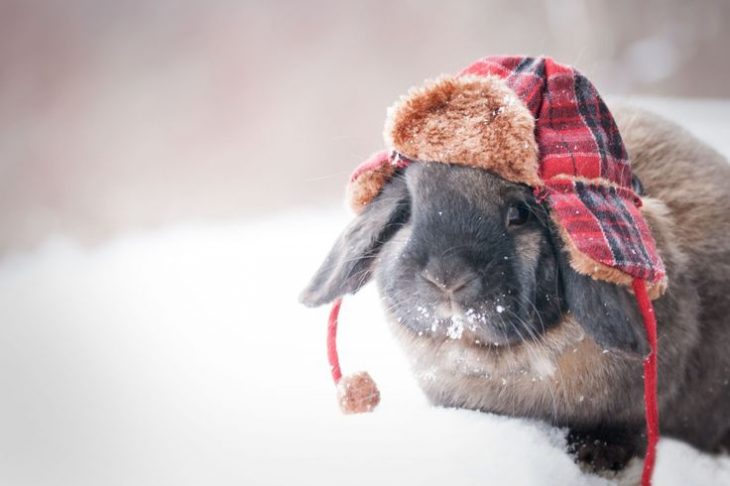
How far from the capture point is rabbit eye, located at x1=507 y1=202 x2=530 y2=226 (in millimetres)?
808

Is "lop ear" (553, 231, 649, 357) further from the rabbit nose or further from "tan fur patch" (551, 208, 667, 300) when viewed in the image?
the rabbit nose

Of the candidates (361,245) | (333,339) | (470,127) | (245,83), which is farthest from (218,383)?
(245,83)

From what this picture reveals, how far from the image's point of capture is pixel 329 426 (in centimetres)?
102

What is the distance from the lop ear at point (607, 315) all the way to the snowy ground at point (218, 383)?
0.76 ft

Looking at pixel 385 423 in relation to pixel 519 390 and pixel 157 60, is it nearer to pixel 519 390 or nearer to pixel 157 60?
pixel 519 390

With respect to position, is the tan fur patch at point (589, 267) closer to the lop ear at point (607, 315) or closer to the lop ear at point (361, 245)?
the lop ear at point (607, 315)

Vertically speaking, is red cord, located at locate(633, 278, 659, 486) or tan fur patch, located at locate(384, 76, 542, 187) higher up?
tan fur patch, located at locate(384, 76, 542, 187)

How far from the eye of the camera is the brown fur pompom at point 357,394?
93cm

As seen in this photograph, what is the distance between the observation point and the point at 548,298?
819 mm

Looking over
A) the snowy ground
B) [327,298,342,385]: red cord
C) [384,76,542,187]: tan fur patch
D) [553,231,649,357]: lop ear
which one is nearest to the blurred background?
the snowy ground

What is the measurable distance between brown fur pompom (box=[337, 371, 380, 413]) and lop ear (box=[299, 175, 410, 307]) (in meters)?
0.12

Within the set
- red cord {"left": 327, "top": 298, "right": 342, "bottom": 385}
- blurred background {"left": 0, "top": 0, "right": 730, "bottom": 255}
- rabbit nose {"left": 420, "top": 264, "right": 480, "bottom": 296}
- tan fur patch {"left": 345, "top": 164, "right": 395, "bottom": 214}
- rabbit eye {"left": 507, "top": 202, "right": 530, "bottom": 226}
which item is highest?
blurred background {"left": 0, "top": 0, "right": 730, "bottom": 255}

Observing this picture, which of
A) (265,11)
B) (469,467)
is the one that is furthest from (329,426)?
(265,11)

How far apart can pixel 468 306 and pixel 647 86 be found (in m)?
1.46
